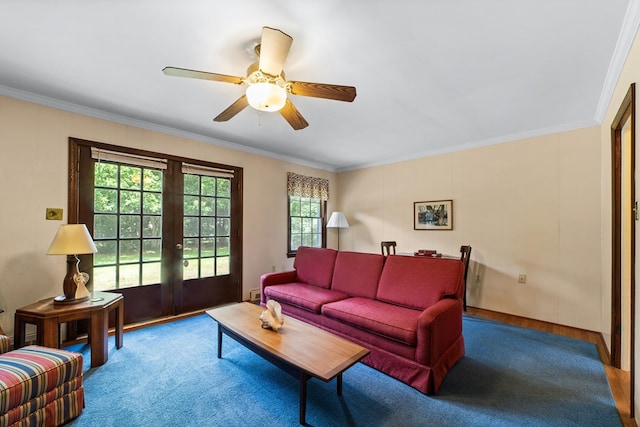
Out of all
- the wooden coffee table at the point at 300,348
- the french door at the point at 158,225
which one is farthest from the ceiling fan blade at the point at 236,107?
the wooden coffee table at the point at 300,348

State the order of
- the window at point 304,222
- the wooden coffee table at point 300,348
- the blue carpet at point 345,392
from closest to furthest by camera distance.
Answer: the wooden coffee table at point 300,348 < the blue carpet at point 345,392 < the window at point 304,222

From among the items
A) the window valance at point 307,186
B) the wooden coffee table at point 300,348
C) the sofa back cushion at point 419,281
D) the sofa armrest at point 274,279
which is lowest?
the wooden coffee table at point 300,348

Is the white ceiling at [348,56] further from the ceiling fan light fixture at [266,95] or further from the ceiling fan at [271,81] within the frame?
the ceiling fan light fixture at [266,95]

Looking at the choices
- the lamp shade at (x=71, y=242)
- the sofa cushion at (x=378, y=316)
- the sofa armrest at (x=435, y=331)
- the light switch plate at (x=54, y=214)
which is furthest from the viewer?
the light switch plate at (x=54, y=214)

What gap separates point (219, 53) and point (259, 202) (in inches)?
106

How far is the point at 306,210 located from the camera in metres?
5.39

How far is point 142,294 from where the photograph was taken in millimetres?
3355

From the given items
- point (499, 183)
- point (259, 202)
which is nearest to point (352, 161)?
point (259, 202)

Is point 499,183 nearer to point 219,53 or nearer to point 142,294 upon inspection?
point 219,53

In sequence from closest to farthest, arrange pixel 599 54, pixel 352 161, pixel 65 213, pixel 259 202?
pixel 599 54, pixel 65 213, pixel 259 202, pixel 352 161

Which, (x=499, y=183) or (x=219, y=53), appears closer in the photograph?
(x=219, y=53)

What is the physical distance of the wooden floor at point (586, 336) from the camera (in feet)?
6.26

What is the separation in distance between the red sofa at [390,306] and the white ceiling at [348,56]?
1642mm

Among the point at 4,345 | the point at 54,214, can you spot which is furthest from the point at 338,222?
the point at 4,345
